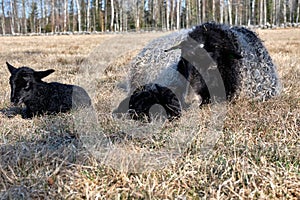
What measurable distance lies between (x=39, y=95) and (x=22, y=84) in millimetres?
256

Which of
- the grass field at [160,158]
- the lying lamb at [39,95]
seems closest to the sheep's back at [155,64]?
the lying lamb at [39,95]

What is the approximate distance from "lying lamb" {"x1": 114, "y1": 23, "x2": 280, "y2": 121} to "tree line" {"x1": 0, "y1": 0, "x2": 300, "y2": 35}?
4946 cm

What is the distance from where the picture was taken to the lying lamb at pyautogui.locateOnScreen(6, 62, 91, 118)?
417cm

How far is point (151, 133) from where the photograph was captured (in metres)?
3.31

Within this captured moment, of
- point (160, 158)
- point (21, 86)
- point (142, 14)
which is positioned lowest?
point (160, 158)

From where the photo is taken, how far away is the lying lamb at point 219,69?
13.6ft

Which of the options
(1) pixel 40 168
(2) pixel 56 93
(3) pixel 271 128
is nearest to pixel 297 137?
(3) pixel 271 128

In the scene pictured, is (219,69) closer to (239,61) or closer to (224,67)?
(224,67)

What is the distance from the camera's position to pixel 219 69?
4324 mm

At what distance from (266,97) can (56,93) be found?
290cm

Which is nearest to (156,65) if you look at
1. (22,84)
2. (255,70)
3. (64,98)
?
(255,70)

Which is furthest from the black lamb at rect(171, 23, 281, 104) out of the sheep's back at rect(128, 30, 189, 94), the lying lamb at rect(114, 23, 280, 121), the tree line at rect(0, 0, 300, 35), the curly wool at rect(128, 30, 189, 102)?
the tree line at rect(0, 0, 300, 35)

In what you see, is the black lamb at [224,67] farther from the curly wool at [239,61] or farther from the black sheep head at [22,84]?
the black sheep head at [22,84]

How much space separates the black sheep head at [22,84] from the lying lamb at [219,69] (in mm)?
1122
